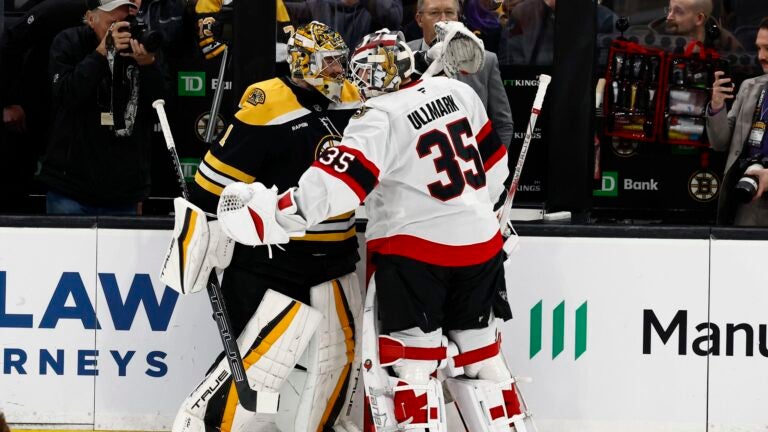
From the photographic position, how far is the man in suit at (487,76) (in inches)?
181

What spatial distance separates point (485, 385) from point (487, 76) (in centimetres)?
128

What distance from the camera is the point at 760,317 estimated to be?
164 inches

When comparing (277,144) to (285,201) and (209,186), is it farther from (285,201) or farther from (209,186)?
(285,201)

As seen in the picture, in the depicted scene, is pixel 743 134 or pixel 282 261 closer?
pixel 282 261

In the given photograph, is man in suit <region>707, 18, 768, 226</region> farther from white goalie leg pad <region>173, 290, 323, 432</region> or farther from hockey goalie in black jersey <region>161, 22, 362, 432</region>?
white goalie leg pad <region>173, 290, 323, 432</region>

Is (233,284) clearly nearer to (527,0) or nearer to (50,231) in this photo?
(50,231)

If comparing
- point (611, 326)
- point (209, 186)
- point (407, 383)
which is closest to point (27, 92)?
point (209, 186)

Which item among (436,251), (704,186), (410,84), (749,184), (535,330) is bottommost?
(704,186)

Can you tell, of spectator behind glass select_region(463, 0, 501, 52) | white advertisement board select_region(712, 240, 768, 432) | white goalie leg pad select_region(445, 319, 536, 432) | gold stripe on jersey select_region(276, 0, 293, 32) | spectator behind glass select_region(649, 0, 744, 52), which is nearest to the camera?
white goalie leg pad select_region(445, 319, 536, 432)

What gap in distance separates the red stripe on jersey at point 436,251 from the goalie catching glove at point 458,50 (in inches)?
20.5

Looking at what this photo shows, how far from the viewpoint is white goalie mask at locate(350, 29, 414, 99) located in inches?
140

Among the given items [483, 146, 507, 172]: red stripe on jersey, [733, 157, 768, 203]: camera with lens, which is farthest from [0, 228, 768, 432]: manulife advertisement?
[483, 146, 507, 172]: red stripe on jersey

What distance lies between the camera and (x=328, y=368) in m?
3.92

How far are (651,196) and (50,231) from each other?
2351mm
